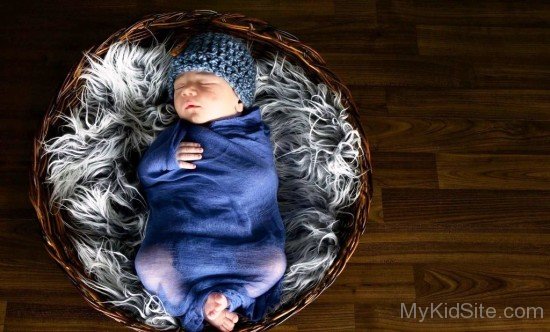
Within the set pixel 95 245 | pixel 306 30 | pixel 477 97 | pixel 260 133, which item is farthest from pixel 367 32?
pixel 95 245

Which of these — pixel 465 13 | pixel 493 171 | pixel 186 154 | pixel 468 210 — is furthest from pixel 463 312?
pixel 465 13

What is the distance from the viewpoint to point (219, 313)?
112cm

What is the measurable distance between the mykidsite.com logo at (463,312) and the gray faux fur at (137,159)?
243 mm

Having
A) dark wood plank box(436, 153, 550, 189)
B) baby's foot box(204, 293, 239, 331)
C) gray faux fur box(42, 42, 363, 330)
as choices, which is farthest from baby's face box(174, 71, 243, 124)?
dark wood plank box(436, 153, 550, 189)

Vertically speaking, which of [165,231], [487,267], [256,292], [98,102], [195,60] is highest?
[195,60]

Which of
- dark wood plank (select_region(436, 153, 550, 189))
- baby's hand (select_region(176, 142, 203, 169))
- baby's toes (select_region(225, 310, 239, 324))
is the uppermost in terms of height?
baby's hand (select_region(176, 142, 203, 169))

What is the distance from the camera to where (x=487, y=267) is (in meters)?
1.38

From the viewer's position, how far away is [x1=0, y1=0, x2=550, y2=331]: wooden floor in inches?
52.1

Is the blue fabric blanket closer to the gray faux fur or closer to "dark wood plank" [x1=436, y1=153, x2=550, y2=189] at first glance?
the gray faux fur

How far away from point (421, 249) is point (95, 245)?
28.2 inches

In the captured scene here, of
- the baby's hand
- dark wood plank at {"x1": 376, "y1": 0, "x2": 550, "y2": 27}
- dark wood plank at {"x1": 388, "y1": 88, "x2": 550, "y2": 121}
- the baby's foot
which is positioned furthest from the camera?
dark wood plank at {"x1": 376, "y1": 0, "x2": 550, "y2": 27}

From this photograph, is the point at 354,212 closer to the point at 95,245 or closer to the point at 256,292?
the point at 256,292

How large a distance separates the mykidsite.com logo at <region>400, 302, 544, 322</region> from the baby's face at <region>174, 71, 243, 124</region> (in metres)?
0.59

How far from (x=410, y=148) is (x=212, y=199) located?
533 mm
